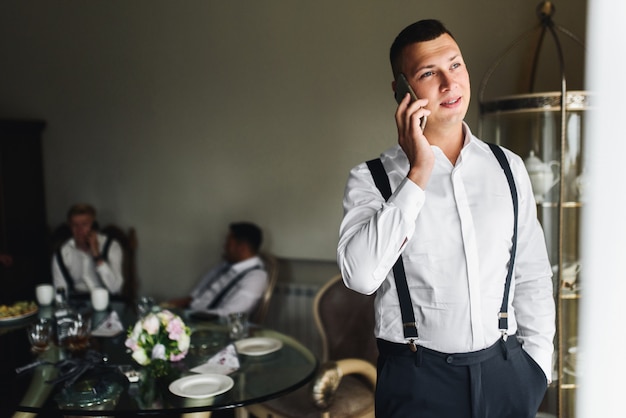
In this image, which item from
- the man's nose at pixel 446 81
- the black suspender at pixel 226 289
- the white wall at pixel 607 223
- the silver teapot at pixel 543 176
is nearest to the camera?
the white wall at pixel 607 223

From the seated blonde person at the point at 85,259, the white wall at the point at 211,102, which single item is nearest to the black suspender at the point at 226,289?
the white wall at the point at 211,102

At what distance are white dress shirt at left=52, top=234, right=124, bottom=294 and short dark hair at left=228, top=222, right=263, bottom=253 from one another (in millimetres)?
939

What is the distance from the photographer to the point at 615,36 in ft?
2.45

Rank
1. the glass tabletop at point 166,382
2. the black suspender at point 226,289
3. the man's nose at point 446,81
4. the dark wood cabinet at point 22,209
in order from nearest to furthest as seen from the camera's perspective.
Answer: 1. the man's nose at point 446,81
2. the glass tabletop at point 166,382
3. the black suspender at point 226,289
4. the dark wood cabinet at point 22,209

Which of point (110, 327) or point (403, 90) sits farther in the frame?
point (110, 327)

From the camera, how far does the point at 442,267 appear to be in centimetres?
123

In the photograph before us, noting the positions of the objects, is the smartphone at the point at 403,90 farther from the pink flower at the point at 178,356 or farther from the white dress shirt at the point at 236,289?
the white dress shirt at the point at 236,289

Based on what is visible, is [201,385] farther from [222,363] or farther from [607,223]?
[607,223]

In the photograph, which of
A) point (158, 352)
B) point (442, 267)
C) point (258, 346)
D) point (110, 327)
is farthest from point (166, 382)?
point (442, 267)

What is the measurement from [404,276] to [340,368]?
87cm

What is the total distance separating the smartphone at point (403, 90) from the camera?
1206 millimetres

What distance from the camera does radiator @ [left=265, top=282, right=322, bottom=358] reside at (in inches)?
126

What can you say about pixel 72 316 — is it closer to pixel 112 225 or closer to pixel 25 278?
pixel 112 225

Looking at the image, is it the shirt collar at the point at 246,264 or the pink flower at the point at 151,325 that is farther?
the shirt collar at the point at 246,264
